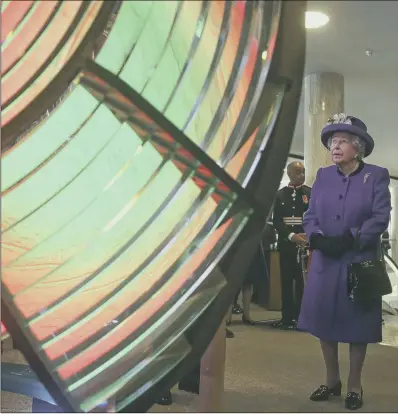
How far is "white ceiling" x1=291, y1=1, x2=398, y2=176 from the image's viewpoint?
13.4 inches

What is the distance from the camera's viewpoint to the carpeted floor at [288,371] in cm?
164

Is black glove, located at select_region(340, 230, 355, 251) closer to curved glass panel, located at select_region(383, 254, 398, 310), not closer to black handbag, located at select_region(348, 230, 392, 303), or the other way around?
black handbag, located at select_region(348, 230, 392, 303)

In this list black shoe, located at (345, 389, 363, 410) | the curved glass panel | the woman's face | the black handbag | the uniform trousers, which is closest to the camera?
the woman's face

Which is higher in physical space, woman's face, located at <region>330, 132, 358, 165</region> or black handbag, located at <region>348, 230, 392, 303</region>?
woman's face, located at <region>330, 132, 358, 165</region>

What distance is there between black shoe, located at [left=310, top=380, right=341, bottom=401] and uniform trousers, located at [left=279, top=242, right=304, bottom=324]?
1.04 m

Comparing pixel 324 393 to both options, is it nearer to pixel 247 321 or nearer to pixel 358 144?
pixel 358 144

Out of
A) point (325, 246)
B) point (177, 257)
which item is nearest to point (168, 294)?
point (177, 257)

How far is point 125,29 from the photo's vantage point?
1.12ft

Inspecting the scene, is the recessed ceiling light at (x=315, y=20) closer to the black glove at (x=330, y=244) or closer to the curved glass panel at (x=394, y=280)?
the black glove at (x=330, y=244)

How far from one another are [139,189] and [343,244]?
1.26m

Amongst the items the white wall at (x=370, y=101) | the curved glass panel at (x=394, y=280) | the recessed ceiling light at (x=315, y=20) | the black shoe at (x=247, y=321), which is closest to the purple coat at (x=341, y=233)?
the white wall at (x=370, y=101)

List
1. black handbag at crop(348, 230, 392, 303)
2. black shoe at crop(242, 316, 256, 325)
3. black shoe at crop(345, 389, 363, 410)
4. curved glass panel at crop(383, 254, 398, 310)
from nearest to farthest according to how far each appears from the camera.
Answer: black handbag at crop(348, 230, 392, 303) < black shoe at crop(345, 389, 363, 410) < black shoe at crop(242, 316, 256, 325) < curved glass panel at crop(383, 254, 398, 310)

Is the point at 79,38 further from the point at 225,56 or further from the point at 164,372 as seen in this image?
the point at 164,372

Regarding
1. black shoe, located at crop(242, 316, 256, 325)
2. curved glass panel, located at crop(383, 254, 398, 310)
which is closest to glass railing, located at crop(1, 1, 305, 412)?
black shoe, located at crop(242, 316, 256, 325)
